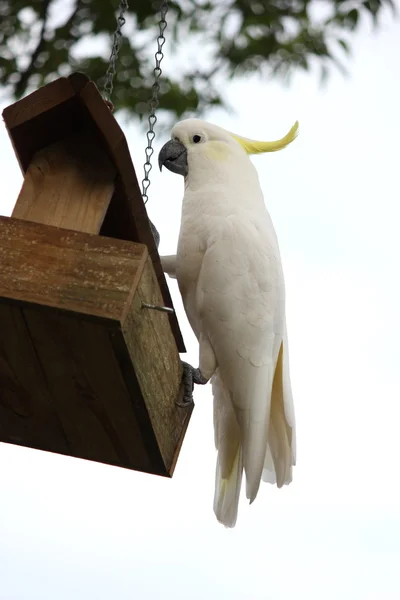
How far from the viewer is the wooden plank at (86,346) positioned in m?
1.42

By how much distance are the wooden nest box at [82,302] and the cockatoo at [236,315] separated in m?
0.16

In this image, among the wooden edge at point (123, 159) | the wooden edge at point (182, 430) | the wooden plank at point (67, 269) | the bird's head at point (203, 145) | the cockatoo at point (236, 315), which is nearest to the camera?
the wooden plank at point (67, 269)

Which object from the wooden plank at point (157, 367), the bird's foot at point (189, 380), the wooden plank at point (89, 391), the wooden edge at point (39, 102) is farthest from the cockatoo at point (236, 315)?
the wooden edge at point (39, 102)

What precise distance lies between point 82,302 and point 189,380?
545 mm

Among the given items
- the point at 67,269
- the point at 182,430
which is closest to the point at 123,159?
the point at 67,269

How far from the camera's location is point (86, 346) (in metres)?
1.47

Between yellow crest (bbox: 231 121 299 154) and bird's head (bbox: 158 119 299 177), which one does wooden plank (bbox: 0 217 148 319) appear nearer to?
bird's head (bbox: 158 119 299 177)

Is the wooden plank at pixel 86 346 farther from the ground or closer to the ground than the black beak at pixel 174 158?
closer to the ground

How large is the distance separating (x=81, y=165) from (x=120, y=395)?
514 mm

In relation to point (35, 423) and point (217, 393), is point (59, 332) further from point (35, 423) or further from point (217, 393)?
point (217, 393)

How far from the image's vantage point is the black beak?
2.43 m

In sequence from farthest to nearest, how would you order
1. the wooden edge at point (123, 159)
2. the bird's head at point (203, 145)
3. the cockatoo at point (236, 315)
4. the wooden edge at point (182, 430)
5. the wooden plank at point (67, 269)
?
the bird's head at point (203, 145) → the cockatoo at point (236, 315) → the wooden edge at point (182, 430) → the wooden edge at point (123, 159) → the wooden plank at point (67, 269)

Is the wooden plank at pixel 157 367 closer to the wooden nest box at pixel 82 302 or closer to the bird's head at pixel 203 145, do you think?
the wooden nest box at pixel 82 302

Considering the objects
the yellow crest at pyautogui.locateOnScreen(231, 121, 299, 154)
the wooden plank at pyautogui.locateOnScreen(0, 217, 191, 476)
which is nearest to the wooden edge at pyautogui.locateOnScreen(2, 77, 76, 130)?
the wooden plank at pyautogui.locateOnScreen(0, 217, 191, 476)
